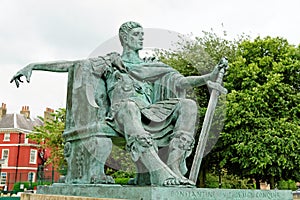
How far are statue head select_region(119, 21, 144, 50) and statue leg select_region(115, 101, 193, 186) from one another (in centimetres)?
162

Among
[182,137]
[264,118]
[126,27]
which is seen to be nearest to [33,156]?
[264,118]

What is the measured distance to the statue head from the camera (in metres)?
6.49

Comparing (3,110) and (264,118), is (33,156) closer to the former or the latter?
(3,110)

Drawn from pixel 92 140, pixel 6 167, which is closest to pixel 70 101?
pixel 92 140

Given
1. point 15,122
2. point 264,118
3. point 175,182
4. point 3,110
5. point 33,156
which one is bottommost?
point 175,182

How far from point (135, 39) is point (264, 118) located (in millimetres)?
12610

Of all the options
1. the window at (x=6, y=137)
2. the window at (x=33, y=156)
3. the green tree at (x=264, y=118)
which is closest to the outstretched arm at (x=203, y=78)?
the green tree at (x=264, y=118)

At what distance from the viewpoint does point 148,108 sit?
5.63m

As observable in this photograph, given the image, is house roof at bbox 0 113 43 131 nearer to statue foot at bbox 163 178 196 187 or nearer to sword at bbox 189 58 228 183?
sword at bbox 189 58 228 183

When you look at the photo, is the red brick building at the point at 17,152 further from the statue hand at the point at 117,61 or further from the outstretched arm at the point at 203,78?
the outstretched arm at the point at 203,78

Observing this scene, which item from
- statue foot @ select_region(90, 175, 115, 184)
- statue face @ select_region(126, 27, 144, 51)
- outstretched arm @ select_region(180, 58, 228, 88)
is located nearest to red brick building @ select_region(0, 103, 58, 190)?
statue face @ select_region(126, 27, 144, 51)

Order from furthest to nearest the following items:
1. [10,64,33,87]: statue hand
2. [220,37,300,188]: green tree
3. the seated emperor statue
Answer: [220,37,300,188]: green tree < [10,64,33,87]: statue hand < the seated emperor statue

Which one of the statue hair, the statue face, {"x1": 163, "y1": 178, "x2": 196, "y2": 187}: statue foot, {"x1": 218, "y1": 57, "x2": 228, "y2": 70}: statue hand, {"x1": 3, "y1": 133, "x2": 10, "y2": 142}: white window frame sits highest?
{"x1": 3, "y1": 133, "x2": 10, "y2": 142}: white window frame

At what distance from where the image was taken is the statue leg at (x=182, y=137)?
521 centimetres
